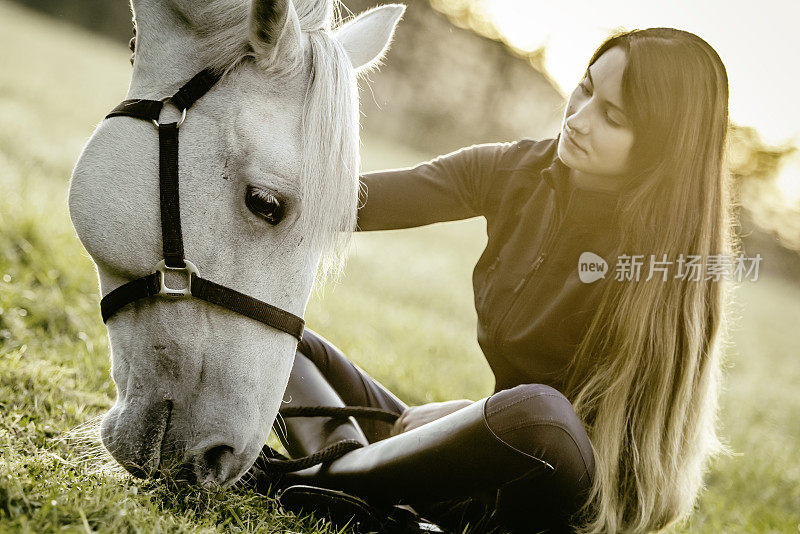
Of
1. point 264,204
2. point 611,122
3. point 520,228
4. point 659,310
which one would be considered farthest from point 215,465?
point 611,122

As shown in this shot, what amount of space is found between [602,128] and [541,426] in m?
1.00

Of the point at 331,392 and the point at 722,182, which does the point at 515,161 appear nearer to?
the point at 722,182

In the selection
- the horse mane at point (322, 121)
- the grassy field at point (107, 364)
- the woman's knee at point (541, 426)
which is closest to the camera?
the grassy field at point (107, 364)

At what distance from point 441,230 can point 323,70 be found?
14430 mm

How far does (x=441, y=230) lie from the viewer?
1634 centimetres

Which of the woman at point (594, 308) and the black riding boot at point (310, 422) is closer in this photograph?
the woman at point (594, 308)

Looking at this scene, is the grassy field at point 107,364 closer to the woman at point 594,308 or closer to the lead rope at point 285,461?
the lead rope at point 285,461

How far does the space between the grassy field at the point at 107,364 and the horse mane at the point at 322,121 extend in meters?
0.69

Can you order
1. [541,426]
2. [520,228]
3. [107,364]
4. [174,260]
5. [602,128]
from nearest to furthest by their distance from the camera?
1. [174,260]
2. [541,426]
3. [602,128]
4. [520,228]
5. [107,364]

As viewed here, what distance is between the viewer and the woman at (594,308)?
2.12 m

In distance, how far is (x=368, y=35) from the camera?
2475 millimetres

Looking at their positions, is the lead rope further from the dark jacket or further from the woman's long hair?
the woman's long hair

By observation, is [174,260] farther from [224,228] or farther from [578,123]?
[578,123]

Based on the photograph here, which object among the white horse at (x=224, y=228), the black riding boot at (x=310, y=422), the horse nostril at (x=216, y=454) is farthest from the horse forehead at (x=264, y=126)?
Result: the black riding boot at (x=310, y=422)
